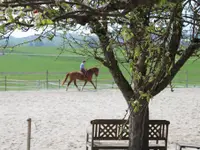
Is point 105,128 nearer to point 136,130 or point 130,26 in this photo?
point 136,130

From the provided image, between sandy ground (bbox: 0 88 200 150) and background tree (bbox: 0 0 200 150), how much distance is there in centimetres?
290

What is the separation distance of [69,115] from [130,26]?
8853 millimetres

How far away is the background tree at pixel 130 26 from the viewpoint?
2.20 m

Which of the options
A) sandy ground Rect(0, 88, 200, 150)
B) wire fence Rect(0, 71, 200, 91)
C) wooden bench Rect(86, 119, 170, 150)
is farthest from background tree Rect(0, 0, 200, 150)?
wire fence Rect(0, 71, 200, 91)

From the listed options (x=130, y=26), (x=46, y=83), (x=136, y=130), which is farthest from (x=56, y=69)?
(x=130, y=26)

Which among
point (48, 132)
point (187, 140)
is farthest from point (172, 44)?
point (48, 132)

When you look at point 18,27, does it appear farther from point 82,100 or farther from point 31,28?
point 82,100

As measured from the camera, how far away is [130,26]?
3.85 meters

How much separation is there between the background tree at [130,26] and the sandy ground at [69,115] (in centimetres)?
290

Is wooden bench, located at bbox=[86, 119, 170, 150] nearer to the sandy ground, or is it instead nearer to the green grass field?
the green grass field

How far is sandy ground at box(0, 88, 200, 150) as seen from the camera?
29.6 feet

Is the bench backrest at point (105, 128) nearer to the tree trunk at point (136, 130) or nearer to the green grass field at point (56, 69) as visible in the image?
the tree trunk at point (136, 130)

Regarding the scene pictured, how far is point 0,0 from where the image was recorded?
7.00 ft

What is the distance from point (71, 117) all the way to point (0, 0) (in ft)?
33.3
